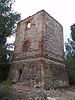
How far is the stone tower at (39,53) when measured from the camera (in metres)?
12.1

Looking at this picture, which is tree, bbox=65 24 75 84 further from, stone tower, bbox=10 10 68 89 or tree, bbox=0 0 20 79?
tree, bbox=0 0 20 79

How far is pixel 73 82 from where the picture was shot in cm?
1841

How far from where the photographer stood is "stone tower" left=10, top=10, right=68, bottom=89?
12141 millimetres

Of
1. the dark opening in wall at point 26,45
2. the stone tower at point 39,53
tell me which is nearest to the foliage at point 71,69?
the stone tower at point 39,53

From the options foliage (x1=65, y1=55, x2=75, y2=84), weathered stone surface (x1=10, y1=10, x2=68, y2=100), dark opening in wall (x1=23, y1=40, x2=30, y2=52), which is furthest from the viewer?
foliage (x1=65, y1=55, x2=75, y2=84)

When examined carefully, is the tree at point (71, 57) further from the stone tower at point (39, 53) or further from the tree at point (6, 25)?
the tree at point (6, 25)

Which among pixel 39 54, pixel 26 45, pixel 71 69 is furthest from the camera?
pixel 71 69

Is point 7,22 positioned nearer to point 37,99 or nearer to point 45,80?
point 45,80

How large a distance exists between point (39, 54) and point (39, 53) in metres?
0.11

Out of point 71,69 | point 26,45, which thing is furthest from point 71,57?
point 26,45

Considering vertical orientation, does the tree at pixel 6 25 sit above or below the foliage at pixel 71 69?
above

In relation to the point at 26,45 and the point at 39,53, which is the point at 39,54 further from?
the point at 26,45

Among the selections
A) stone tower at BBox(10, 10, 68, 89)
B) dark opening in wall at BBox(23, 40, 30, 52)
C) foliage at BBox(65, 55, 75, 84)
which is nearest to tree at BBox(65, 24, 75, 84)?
foliage at BBox(65, 55, 75, 84)

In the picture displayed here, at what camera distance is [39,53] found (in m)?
12.7
